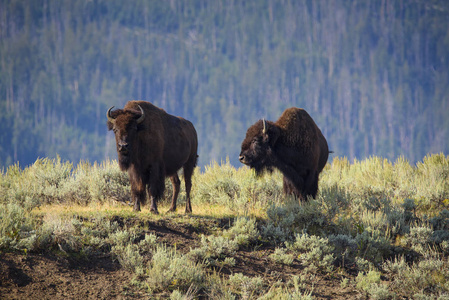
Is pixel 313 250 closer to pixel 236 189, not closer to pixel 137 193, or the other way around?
pixel 137 193

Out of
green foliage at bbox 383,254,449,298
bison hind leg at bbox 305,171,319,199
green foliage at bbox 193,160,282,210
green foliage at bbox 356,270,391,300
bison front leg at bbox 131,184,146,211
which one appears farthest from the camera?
green foliage at bbox 193,160,282,210

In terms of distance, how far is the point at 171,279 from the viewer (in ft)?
20.5

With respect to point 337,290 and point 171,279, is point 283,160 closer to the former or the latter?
point 337,290

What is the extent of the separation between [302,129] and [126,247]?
4943 millimetres

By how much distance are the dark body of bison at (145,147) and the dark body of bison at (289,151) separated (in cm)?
162

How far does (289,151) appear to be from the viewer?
10.0 metres

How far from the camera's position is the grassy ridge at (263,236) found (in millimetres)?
6500

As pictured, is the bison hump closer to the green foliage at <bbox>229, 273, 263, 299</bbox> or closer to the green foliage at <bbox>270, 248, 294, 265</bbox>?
the green foliage at <bbox>270, 248, 294, 265</bbox>

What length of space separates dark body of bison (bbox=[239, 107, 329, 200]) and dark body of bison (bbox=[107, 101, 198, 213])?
1618 mm

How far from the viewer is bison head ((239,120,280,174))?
1012 centimetres

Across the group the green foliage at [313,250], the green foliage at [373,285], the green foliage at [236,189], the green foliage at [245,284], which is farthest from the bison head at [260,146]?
the green foliage at [245,284]

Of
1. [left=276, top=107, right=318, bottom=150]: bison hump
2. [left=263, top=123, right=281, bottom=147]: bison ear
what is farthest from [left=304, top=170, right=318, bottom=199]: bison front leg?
[left=263, top=123, right=281, bottom=147]: bison ear

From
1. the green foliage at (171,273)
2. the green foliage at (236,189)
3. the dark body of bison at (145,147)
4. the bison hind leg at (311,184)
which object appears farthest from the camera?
the green foliage at (236,189)

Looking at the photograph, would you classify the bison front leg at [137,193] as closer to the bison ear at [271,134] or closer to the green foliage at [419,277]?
the bison ear at [271,134]
